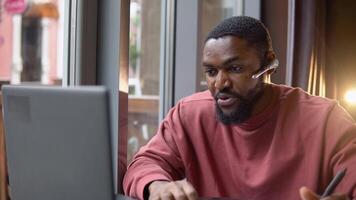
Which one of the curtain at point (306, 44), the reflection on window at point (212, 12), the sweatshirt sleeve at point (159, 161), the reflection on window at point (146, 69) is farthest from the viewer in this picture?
the curtain at point (306, 44)

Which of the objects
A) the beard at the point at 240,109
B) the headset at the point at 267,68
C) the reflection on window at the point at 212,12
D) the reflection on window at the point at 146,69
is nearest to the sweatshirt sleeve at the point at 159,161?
the beard at the point at 240,109

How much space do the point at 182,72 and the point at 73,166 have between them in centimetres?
167

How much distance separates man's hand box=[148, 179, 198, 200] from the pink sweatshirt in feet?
0.54

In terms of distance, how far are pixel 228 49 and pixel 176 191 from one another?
1.54 ft

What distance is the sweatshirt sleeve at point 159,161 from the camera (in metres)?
1.10

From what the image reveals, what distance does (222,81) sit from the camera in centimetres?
123

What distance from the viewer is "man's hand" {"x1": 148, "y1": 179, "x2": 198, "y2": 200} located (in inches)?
35.0

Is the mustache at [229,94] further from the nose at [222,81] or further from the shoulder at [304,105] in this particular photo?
the shoulder at [304,105]

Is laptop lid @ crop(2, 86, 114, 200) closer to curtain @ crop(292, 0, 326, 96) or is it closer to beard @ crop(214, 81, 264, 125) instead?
beard @ crop(214, 81, 264, 125)

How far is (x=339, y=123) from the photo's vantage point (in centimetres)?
122

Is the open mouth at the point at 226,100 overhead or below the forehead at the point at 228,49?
below

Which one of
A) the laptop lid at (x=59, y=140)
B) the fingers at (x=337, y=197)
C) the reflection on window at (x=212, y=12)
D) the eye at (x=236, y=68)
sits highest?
the reflection on window at (x=212, y=12)

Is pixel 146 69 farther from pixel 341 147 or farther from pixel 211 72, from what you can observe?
pixel 341 147

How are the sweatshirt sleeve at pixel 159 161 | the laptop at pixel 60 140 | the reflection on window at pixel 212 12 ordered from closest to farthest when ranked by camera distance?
the laptop at pixel 60 140 → the sweatshirt sleeve at pixel 159 161 → the reflection on window at pixel 212 12
